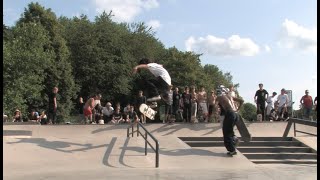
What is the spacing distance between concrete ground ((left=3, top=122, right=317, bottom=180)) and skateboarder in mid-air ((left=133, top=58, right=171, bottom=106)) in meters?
1.41

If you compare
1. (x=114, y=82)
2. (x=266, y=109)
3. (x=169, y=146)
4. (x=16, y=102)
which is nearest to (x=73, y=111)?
(x=114, y=82)

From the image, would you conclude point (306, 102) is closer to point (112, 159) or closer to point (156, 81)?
point (156, 81)

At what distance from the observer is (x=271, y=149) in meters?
13.4

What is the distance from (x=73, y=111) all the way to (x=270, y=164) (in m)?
40.1

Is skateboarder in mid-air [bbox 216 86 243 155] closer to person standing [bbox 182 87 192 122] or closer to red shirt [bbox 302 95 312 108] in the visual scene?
person standing [bbox 182 87 192 122]

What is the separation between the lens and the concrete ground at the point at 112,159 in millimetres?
8844

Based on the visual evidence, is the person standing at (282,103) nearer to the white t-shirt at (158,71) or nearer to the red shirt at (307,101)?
the red shirt at (307,101)

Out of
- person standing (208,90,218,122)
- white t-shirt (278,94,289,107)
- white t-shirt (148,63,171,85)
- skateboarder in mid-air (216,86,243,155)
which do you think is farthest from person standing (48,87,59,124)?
white t-shirt (278,94,289,107)

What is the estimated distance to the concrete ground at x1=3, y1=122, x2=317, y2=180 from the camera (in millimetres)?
8844

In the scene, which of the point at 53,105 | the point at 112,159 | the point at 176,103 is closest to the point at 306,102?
the point at 176,103

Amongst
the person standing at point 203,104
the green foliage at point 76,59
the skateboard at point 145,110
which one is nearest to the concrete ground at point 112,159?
the skateboard at point 145,110

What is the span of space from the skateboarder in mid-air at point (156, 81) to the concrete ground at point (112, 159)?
141 cm

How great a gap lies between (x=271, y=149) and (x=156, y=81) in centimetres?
396

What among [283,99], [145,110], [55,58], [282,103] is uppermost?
[55,58]
